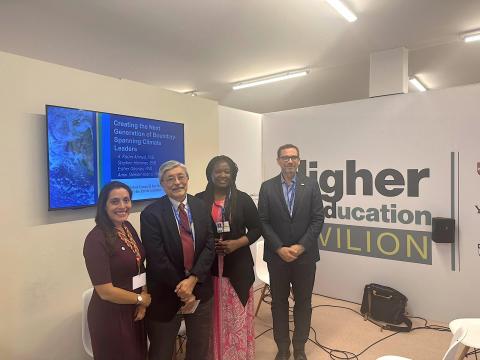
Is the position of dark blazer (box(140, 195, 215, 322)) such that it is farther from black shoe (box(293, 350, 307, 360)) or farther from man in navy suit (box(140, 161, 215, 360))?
black shoe (box(293, 350, 307, 360))

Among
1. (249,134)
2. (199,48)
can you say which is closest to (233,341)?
(249,134)

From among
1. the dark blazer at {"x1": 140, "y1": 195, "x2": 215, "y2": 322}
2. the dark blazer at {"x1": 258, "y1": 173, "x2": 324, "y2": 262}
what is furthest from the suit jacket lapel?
the dark blazer at {"x1": 140, "y1": 195, "x2": 215, "y2": 322}

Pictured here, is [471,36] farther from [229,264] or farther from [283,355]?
[283,355]

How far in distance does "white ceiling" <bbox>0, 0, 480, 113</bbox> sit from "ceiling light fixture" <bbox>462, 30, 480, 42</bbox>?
13 centimetres

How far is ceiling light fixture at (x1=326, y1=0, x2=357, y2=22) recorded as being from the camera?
3.14 metres

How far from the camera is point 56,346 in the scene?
2.33m

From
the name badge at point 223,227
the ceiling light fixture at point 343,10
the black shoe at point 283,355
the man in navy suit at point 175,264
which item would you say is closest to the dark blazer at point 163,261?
the man in navy suit at point 175,264

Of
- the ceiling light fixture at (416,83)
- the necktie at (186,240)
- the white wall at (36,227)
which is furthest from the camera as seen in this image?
the ceiling light fixture at (416,83)

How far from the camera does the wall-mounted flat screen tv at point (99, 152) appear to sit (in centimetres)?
226

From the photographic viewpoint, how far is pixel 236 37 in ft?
13.1

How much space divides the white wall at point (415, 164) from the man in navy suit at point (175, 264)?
8.30 feet

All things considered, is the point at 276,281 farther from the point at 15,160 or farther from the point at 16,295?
the point at 15,160

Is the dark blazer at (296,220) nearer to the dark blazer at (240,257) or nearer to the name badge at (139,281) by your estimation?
the dark blazer at (240,257)

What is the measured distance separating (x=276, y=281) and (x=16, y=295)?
179cm
